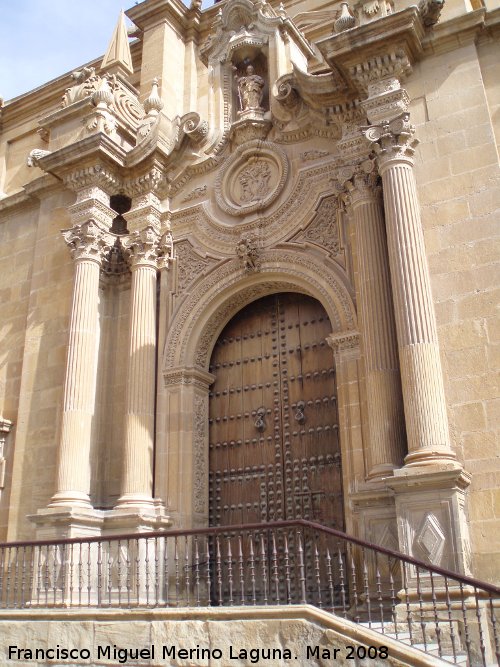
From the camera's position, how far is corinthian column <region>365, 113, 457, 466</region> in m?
7.88

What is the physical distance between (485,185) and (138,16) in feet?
28.4

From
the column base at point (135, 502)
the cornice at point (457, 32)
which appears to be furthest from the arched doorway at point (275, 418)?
the cornice at point (457, 32)

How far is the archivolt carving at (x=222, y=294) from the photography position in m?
10.3

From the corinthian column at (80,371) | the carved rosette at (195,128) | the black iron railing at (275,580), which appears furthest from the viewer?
the carved rosette at (195,128)

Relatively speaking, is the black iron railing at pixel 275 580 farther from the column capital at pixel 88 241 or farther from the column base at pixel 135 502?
the column capital at pixel 88 241

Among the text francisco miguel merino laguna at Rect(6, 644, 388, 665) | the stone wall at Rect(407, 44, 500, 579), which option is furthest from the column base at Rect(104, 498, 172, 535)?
the stone wall at Rect(407, 44, 500, 579)

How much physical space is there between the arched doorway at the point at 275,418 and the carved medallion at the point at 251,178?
4.84 feet

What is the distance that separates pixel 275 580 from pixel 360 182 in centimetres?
546

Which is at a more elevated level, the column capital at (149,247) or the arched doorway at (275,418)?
the column capital at (149,247)

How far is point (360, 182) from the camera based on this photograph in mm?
9750

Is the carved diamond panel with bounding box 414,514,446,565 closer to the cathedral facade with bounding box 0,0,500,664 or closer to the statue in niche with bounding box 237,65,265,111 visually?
the cathedral facade with bounding box 0,0,500,664

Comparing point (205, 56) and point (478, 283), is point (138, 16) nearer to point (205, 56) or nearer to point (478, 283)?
point (205, 56)

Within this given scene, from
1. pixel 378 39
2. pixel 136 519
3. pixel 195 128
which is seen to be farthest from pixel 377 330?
pixel 195 128

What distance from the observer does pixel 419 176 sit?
9391mm
